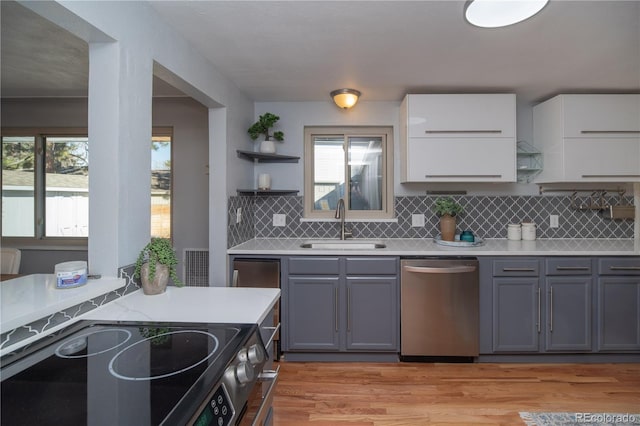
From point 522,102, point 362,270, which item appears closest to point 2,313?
point 362,270

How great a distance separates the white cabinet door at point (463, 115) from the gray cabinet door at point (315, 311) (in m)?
1.52

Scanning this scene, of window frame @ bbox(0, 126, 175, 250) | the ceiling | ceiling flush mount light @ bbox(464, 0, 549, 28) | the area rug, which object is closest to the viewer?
ceiling flush mount light @ bbox(464, 0, 549, 28)

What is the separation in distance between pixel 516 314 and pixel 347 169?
1900mm

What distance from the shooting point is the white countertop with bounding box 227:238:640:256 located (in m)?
2.55

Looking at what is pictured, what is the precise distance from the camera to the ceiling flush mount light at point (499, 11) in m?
1.37

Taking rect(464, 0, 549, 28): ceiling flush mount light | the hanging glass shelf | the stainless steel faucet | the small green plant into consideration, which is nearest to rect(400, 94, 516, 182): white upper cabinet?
the small green plant

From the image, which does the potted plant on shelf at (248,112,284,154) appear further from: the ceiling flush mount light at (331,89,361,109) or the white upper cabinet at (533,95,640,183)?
the white upper cabinet at (533,95,640,183)

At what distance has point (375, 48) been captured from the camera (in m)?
2.13

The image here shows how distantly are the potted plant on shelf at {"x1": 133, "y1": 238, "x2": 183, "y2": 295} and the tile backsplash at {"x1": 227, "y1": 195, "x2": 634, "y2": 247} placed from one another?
1531 mm

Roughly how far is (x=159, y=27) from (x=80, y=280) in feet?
4.30

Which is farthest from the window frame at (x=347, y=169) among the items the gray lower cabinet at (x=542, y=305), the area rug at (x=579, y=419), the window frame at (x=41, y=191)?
the area rug at (x=579, y=419)

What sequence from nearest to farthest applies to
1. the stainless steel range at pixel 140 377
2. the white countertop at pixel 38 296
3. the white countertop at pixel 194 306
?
the stainless steel range at pixel 140 377 < the white countertop at pixel 38 296 < the white countertop at pixel 194 306

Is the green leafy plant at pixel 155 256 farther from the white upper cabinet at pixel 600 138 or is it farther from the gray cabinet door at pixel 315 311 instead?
the white upper cabinet at pixel 600 138

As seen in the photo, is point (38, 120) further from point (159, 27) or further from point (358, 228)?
point (358, 228)
